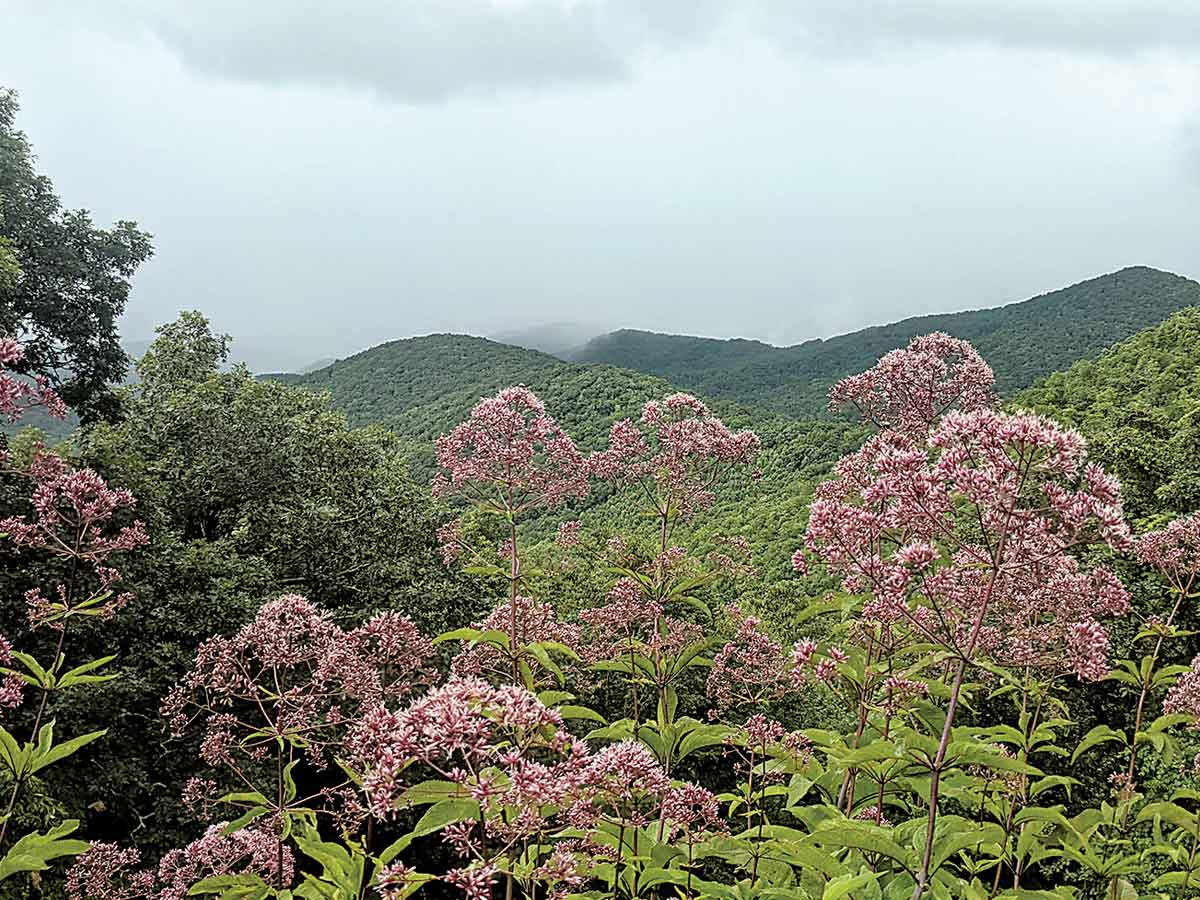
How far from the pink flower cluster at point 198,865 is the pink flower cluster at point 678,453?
149 inches

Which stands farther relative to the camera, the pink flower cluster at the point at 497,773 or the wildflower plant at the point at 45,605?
the wildflower plant at the point at 45,605

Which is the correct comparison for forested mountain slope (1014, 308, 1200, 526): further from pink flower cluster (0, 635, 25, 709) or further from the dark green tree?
the dark green tree

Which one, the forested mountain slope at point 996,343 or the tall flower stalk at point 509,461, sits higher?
the forested mountain slope at point 996,343

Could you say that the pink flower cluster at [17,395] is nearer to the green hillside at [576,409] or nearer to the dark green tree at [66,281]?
the green hillside at [576,409]

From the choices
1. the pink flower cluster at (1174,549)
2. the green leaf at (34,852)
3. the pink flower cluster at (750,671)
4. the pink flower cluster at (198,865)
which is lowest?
the pink flower cluster at (198,865)

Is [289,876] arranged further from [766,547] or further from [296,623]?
[766,547]

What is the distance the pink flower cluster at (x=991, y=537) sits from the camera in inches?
146

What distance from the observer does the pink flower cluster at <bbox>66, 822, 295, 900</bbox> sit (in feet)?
16.3

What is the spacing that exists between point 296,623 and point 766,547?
95.1 ft

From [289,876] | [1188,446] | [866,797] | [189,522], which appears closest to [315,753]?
[289,876]

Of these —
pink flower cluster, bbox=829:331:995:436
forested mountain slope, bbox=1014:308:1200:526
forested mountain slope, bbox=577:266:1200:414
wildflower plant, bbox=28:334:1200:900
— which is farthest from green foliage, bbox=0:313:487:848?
forested mountain slope, bbox=577:266:1200:414

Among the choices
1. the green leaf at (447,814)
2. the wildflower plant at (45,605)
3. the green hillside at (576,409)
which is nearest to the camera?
the green leaf at (447,814)

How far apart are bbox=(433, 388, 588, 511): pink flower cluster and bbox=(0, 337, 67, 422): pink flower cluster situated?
9.12 ft

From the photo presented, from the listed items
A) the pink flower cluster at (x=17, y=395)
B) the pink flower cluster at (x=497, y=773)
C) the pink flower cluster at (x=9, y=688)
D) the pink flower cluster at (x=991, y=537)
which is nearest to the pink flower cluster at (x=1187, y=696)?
the pink flower cluster at (x=991, y=537)
